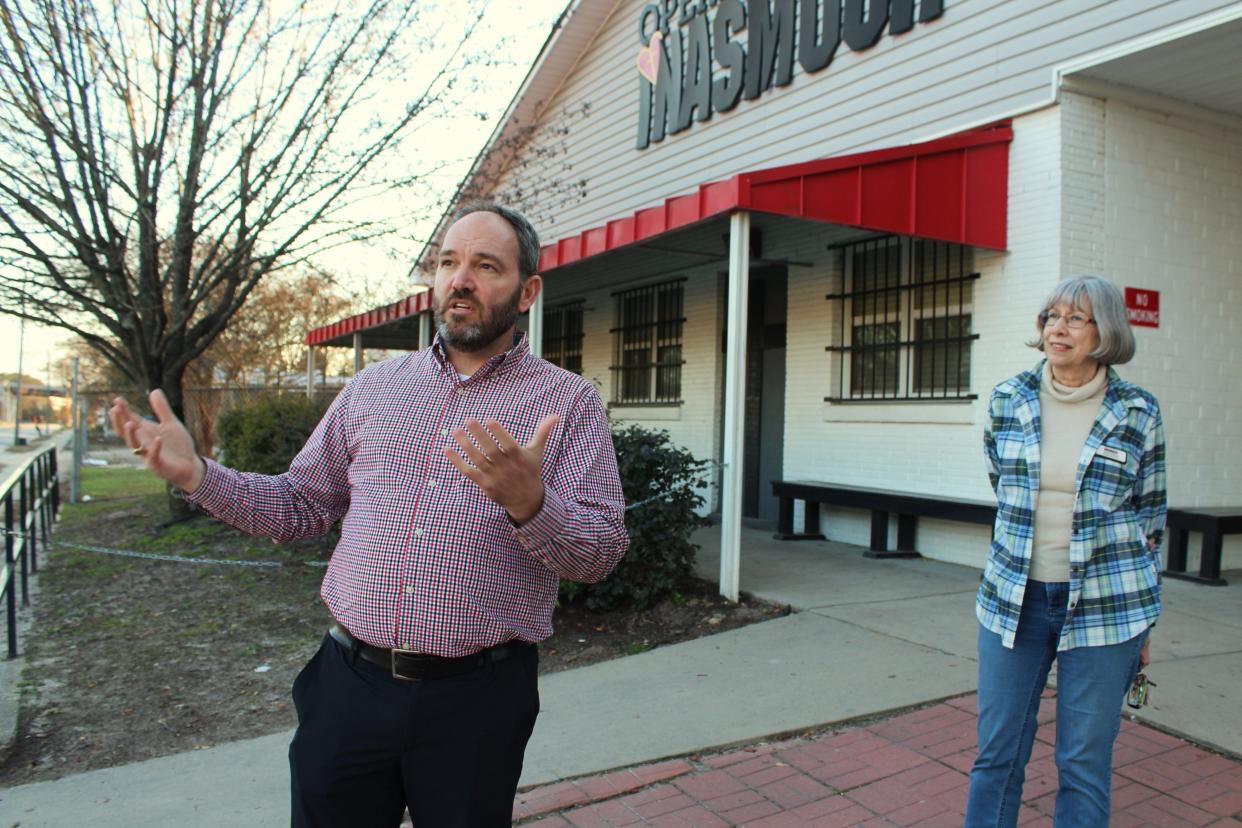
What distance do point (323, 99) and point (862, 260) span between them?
218 inches

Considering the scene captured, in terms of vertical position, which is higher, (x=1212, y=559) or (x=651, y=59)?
(x=651, y=59)

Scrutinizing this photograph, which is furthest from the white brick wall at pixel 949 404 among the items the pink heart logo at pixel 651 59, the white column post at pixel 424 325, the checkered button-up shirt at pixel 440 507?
the checkered button-up shirt at pixel 440 507

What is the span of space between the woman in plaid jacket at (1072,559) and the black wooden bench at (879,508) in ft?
14.0

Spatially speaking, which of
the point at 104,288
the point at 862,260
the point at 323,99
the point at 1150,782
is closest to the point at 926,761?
the point at 1150,782

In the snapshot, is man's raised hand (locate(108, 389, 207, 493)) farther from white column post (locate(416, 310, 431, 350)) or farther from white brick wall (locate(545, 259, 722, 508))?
white column post (locate(416, 310, 431, 350))

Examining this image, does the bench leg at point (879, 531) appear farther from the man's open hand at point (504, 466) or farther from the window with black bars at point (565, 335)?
the man's open hand at point (504, 466)

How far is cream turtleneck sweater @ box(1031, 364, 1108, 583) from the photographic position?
2.67 m

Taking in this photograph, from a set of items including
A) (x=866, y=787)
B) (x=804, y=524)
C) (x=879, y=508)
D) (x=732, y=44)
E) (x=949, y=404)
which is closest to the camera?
(x=866, y=787)

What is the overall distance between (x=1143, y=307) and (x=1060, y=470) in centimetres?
515

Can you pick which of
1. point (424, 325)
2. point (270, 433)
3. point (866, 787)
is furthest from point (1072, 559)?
point (424, 325)

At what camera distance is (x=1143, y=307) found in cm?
699

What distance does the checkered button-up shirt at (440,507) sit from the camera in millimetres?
1898

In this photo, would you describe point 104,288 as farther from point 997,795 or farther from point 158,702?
point 997,795

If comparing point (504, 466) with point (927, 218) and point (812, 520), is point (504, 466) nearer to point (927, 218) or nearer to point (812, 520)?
point (927, 218)
